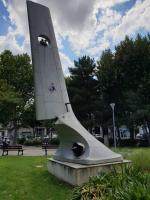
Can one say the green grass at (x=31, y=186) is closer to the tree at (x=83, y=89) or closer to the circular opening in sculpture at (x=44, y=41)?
the circular opening in sculpture at (x=44, y=41)

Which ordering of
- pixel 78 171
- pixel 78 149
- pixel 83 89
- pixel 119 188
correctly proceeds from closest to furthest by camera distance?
pixel 119 188, pixel 78 171, pixel 78 149, pixel 83 89

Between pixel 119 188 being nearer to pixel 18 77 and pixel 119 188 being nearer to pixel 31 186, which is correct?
pixel 31 186

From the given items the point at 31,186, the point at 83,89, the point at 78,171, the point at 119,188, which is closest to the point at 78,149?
the point at 78,171

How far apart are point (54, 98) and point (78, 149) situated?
225cm

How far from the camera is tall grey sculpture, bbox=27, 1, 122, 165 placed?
11125mm

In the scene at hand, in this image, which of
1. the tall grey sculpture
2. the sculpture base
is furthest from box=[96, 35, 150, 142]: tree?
the sculpture base

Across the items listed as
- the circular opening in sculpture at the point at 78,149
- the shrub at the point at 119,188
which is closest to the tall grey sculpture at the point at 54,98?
the circular opening in sculpture at the point at 78,149

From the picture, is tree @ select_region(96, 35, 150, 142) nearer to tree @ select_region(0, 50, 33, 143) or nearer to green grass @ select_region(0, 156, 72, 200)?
tree @ select_region(0, 50, 33, 143)

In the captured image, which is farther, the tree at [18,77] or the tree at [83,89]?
the tree at [18,77]

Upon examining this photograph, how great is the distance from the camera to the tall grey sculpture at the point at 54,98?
438 inches

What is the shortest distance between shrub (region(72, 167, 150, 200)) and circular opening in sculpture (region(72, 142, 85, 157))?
145 inches

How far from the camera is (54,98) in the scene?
12.3m

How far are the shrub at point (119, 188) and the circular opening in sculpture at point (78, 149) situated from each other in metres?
3.68

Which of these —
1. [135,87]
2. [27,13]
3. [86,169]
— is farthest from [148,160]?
[135,87]
